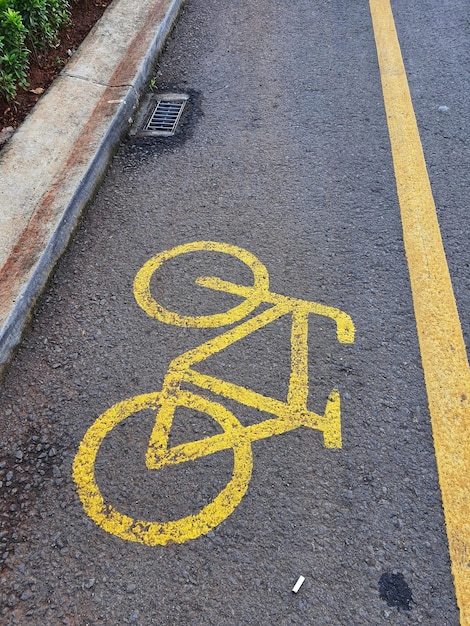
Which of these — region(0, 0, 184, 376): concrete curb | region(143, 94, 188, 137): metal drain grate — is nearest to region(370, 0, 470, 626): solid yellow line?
region(143, 94, 188, 137): metal drain grate

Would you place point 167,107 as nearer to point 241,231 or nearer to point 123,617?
point 241,231

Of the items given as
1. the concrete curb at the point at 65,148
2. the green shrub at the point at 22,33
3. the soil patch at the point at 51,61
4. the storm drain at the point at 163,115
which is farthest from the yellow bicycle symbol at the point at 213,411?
the green shrub at the point at 22,33

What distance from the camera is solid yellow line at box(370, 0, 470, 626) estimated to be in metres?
2.26

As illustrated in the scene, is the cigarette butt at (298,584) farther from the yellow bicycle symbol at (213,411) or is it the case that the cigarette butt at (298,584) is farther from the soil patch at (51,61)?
the soil patch at (51,61)

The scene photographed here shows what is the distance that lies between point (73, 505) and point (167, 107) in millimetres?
3312

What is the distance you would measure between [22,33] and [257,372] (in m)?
3.48

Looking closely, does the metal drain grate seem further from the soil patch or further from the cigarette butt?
the cigarette butt

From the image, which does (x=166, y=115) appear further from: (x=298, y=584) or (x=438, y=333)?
(x=298, y=584)

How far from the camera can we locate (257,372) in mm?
2764

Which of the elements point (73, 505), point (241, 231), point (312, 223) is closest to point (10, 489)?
point (73, 505)

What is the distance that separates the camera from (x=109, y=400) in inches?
105

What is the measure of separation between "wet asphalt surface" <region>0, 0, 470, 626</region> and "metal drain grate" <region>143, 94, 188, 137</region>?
0.11m

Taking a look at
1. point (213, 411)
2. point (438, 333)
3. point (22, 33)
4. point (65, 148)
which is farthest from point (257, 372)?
point (22, 33)

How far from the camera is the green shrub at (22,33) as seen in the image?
166 inches
